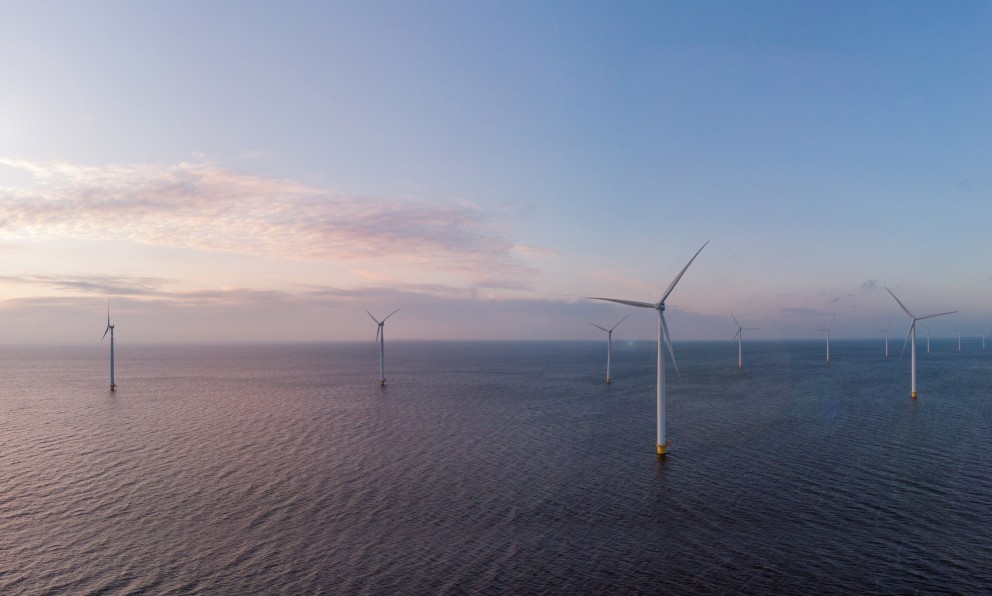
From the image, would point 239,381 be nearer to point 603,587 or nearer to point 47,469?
point 47,469

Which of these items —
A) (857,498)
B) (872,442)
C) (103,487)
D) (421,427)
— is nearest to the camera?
(857,498)

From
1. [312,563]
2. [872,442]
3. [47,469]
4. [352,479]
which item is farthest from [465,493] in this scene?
[872,442]

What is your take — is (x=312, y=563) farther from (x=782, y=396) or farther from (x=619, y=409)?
(x=782, y=396)

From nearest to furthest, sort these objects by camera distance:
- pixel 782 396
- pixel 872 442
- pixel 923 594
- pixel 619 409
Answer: pixel 923 594 → pixel 872 442 → pixel 619 409 → pixel 782 396

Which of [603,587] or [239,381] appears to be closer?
[603,587]

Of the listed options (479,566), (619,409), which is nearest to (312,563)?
(479,566)

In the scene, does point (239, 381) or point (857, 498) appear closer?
point (857, 498)
